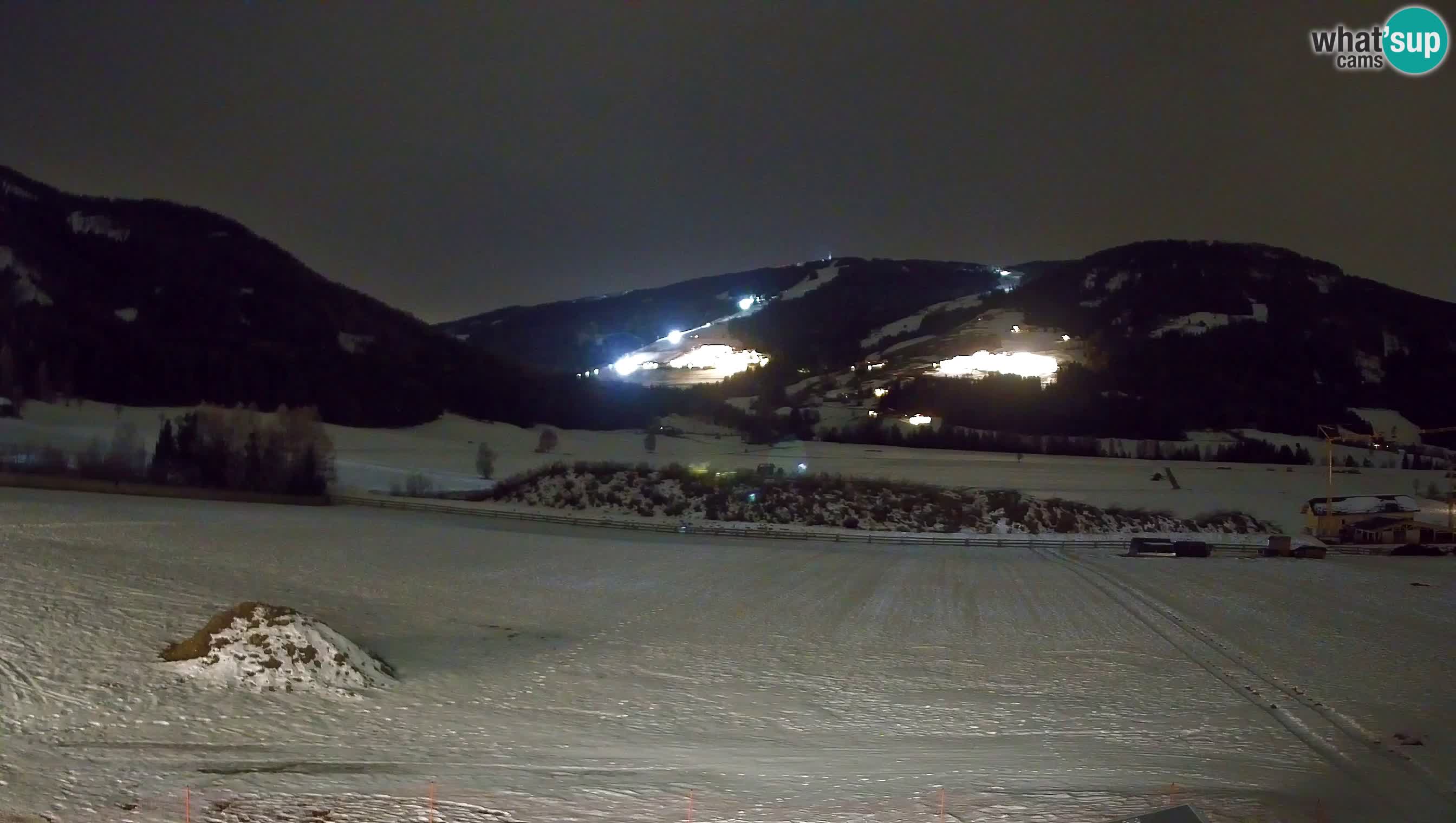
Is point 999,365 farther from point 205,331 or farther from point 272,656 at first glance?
point 272,656

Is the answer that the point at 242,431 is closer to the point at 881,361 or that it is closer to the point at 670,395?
the point at 670,395

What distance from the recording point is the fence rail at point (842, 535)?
4334 centimetres

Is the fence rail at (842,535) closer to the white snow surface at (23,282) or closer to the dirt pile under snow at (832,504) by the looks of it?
the dirt pile under snow at (832,504)

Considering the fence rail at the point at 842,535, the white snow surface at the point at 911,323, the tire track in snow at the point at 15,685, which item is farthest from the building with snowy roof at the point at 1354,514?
the white snow surface at the point at 911,323

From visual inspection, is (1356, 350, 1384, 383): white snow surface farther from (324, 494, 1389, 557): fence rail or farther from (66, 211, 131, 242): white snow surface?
(66, 211, 131, 242): white snow surface

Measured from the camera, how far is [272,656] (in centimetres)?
1328

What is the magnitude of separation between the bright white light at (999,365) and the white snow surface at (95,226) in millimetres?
114403

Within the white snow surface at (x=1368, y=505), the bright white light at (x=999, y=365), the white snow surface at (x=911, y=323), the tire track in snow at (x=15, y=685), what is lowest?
the tire track in snow at (x=15, y=685)

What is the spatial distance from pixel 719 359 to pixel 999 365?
44.5 m

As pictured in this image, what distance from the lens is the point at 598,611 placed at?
22.8 meters

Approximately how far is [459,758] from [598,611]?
12.1 meters

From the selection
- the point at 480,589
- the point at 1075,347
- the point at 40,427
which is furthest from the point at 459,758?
the point at 1075,347

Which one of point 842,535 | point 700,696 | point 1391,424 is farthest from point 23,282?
point 1391,424

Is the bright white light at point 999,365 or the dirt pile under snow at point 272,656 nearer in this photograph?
the dirt pile under snow at point 272,656
